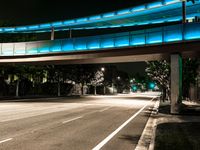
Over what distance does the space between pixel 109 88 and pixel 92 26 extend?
2992 inches

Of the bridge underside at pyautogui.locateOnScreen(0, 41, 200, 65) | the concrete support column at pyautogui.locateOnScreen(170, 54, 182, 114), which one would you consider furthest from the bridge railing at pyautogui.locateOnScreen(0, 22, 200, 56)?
the concrete support column at pyautogui.locateOnScreen(170, 54, 182, 114)

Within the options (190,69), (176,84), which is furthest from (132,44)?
(190,69)

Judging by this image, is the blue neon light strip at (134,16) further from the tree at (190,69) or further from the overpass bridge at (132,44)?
the tree at (190,69)

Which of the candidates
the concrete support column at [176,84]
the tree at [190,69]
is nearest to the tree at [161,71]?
the tree at [190,69]

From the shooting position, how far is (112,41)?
31.9 meters

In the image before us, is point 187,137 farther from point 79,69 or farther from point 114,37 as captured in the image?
point 79,69

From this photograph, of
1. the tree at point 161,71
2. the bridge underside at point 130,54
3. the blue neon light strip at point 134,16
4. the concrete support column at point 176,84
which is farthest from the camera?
the tree at point 161,71

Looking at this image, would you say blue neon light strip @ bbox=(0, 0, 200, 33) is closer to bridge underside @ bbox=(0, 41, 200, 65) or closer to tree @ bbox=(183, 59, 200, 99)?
bridge underside @ bbox=(0, 41, 200, 65)

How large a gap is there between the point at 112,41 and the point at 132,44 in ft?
10.4

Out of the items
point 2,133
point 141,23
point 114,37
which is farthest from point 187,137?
point 141,23

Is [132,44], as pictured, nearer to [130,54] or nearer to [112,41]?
[130,54]

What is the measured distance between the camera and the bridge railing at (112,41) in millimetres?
25125

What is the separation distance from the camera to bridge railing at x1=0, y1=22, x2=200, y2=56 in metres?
25.1

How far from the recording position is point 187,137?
10.8 meters
